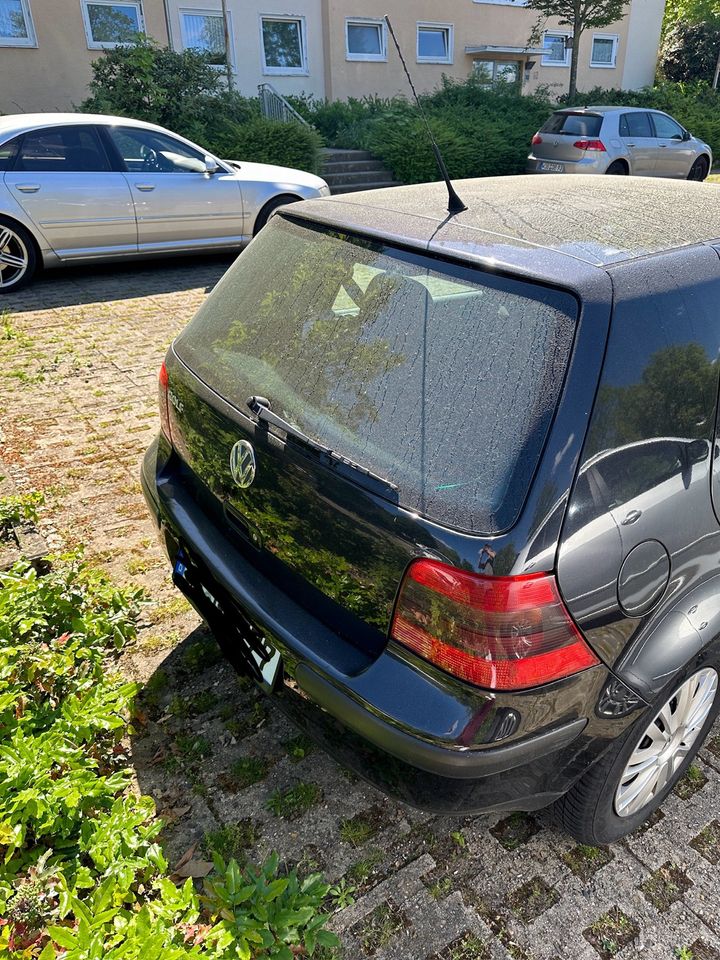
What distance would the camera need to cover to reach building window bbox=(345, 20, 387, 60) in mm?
18891

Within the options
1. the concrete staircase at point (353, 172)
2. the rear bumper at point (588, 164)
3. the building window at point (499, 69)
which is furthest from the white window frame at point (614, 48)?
the concrete staircase at point (353, 172)

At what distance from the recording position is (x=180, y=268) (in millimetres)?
8555

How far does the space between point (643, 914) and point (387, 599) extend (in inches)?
46.6

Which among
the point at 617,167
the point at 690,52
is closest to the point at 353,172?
the point at 617,167

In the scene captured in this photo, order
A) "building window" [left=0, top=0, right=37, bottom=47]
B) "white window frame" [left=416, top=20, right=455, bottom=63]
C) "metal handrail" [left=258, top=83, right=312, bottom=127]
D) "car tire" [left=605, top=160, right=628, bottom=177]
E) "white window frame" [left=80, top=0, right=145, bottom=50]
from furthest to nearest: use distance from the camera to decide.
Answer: "white window frame" [left=416, top=20, right=455, bottom=63]
"metal handrail" [left=258, top=83, right=312, bottom=127]
"white window frame" [left=80, top=0, right=145, bottom=50]
"building window" [left=0, top=0, right=37, bottom=47]
"car tire" [left=605, top=160, right=628, bottom=177]

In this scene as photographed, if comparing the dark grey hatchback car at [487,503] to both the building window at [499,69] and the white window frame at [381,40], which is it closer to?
the white window frame at [381,40]

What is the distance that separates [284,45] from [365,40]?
240 centimetres

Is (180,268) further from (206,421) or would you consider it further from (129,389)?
(206,421)

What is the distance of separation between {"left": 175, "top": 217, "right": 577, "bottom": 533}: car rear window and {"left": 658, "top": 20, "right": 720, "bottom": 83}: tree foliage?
3184 cm

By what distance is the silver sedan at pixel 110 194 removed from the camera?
23.4ft

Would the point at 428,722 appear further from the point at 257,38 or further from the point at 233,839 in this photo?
the point at 257,38

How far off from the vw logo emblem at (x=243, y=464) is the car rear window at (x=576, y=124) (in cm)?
1421

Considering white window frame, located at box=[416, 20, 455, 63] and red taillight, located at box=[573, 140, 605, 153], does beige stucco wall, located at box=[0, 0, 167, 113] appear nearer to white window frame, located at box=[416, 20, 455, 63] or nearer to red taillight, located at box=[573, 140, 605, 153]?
white window frame, located at box=[416, 20, 455, 63]

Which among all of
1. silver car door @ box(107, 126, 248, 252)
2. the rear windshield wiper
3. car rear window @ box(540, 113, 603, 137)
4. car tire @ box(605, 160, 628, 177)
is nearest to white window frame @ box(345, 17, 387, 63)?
car rear window @ box(540, 113, 603, 137)
